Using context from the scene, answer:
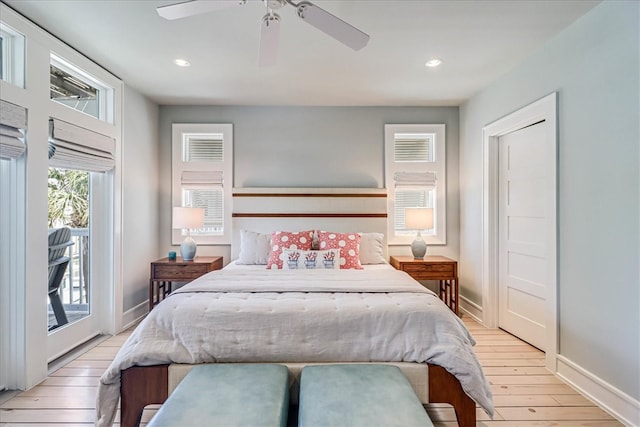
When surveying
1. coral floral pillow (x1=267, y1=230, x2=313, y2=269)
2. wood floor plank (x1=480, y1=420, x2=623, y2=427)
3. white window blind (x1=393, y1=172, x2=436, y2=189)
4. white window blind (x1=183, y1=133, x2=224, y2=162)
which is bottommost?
wood floor plank (x1=480, y1=420, x2=623, y2=427)

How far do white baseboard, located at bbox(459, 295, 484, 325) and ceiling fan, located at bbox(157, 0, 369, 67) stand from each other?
3.20 m

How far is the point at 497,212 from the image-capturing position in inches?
139

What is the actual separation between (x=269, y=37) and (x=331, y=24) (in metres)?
0.37

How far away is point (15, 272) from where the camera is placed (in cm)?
233

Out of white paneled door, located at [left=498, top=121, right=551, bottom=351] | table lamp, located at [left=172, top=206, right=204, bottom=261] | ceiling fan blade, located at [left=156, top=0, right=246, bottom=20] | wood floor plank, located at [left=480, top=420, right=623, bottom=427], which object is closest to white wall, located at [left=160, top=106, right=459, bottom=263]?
table lamp, located at [left=172, top=206, right=204, bottom=261]

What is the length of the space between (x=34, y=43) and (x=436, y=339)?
3.44 m

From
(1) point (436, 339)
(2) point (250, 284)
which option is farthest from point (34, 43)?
(1) point (436, 339)

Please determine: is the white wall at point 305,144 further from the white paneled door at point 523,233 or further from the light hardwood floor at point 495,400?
the light hardwood floor at point 495,400

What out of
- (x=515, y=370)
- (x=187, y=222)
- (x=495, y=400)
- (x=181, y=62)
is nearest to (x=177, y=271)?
(x=187, y=222)

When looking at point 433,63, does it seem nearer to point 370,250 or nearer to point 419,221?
point 419,221

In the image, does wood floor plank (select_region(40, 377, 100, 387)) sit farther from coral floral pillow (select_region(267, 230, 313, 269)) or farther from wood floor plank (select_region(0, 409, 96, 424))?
coral floral pillow (select_region(267, 230, 313, 269))

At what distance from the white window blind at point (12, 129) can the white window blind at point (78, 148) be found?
27 cm

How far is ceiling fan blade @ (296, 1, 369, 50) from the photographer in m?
1.68

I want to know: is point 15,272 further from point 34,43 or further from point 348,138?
point 348,138
